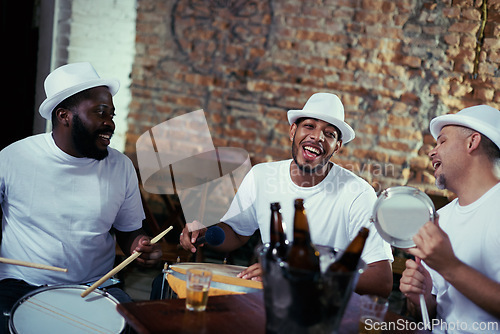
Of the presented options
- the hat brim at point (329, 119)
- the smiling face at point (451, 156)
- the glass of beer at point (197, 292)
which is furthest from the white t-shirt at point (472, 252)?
the glass of beer at point (197, 292)

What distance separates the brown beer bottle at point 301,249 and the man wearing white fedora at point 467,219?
1.68ft

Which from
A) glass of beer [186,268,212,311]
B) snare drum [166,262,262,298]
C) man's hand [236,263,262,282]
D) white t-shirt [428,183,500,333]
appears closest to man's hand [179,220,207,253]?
snare drum [166,262,262,298]

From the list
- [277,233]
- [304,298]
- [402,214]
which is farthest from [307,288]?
[402,214]

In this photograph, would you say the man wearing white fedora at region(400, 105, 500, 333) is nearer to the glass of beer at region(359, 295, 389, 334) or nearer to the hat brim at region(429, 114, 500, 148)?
the hat brim at region(429, 114, 500, 148)

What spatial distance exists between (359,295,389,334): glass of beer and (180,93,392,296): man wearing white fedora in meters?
0.82

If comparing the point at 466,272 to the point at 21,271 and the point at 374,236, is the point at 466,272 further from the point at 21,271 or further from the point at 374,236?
the point at 21,271

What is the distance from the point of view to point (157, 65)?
4.21 m

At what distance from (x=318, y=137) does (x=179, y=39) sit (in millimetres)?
2096

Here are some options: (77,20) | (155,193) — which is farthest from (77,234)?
(77,20)

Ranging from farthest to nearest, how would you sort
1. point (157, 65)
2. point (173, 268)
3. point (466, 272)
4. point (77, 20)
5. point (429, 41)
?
point (157, 65)
point (77, 20)
point (429, 41)
point (173, 268)
point (466, 272)

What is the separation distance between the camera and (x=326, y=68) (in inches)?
153

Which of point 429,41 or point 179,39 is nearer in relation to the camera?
point 429,41

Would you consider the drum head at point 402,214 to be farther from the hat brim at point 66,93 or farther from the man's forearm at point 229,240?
the hat brim at point 66,93

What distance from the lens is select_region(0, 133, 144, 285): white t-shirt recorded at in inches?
85.1
